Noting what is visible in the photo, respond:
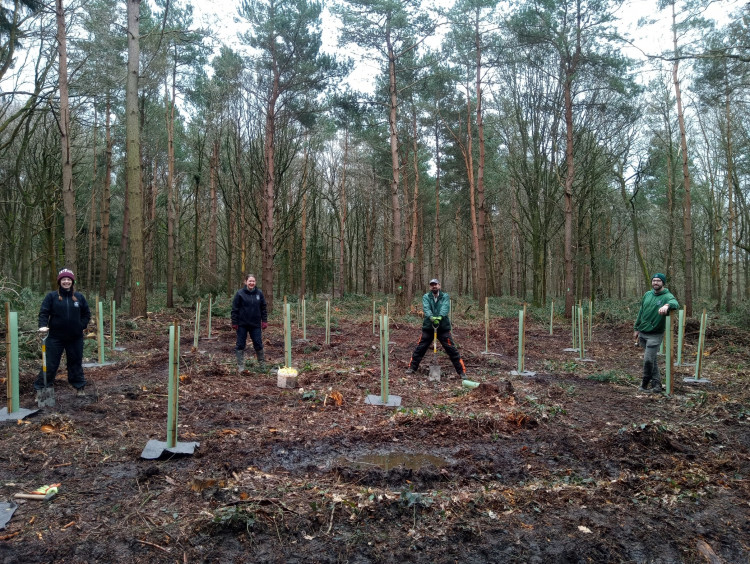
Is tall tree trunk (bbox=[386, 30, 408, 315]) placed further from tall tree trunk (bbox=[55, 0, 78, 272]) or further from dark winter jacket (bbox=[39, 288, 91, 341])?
dark winter jacket (bbox=[39, 288, 91, 341])

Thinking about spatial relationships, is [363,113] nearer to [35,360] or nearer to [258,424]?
[35,360]

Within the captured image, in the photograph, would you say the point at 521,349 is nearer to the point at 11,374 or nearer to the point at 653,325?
the point at 653,325

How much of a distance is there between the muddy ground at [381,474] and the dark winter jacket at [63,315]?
0.92 metres

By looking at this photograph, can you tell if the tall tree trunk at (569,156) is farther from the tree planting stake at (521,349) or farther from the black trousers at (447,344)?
the black trousers at (447,344)

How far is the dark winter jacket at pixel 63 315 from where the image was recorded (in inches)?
238

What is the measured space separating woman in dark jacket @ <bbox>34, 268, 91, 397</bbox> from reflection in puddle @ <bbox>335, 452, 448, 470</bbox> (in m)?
4.09

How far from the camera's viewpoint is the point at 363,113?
719 inches

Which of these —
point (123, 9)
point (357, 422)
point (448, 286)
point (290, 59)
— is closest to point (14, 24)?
point (123, 9)

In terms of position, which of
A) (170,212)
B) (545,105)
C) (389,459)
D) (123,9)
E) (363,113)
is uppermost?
(123,9)

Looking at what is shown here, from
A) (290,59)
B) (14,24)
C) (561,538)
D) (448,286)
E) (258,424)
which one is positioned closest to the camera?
(561,538)

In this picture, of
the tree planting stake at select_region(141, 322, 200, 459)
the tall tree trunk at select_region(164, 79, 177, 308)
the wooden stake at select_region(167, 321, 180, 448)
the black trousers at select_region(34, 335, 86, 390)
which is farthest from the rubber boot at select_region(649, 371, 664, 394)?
the tall tree trunk at select_region(164, 79, 177, 308)

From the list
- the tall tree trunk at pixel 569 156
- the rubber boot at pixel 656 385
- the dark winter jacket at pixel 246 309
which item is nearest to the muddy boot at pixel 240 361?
the dark winter jacket at pixel 246 309

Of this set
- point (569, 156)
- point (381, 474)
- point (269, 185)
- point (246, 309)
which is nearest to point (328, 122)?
point (269, 185)

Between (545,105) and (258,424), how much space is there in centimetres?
2060
